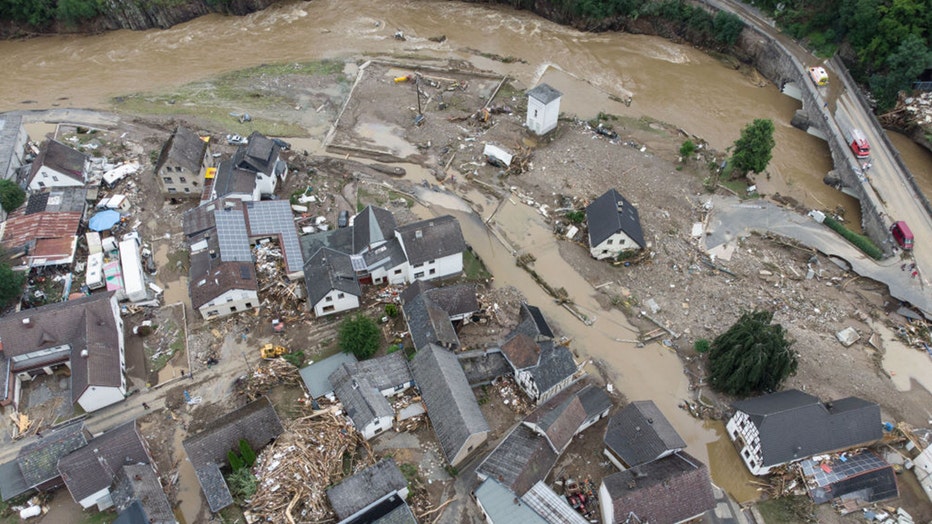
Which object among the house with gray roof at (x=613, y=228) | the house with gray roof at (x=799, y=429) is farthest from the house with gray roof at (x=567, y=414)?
the house with gray roof at (x=613, y=228)

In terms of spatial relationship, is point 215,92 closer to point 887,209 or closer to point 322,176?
point 322,176

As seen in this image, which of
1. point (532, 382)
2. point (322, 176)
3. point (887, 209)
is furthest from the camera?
point (322, 176)

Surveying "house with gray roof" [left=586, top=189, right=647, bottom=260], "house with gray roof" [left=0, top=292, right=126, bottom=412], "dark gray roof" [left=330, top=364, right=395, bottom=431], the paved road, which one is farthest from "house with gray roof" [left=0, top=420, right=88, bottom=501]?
the paved road

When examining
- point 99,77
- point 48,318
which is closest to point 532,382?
point 48,318

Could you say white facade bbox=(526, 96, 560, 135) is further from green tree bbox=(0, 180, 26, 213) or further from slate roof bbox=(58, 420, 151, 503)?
green tree bbox=(0, 180, 26, 213)

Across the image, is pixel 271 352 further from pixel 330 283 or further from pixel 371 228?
pixel 371 228
